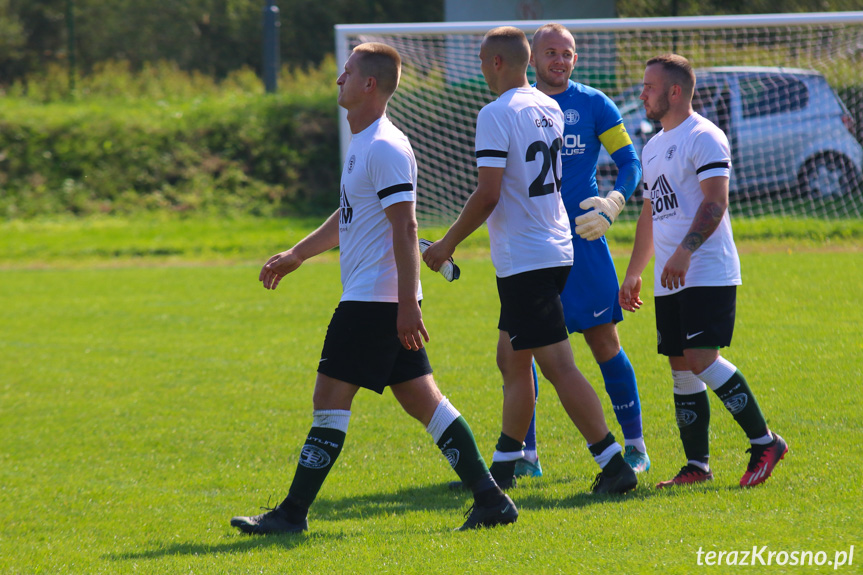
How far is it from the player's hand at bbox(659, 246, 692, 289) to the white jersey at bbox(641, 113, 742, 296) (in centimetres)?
11

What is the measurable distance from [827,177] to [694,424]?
10805 mm

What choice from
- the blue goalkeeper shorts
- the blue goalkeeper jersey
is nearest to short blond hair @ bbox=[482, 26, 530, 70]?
the blue goalkeeper jersey

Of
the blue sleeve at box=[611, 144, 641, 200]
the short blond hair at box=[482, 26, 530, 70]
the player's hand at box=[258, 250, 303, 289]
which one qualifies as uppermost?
the short blond hair at box=[482, 26, 530, 70]

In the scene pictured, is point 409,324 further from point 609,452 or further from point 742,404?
point 742,404

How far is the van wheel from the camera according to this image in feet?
43.9

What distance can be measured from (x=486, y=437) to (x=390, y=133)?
7.26 feet

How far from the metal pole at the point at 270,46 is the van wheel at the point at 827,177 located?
Result: 12.2 metres

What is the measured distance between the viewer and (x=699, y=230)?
3.91m

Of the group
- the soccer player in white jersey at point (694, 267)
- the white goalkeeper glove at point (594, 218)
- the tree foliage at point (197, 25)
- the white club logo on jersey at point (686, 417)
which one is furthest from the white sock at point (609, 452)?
the tree foliage at point (197, 25)

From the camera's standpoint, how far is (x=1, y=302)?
11070 mm

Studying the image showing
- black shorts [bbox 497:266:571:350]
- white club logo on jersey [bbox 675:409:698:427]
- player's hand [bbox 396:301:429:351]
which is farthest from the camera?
A: white club logo on jersey [bbox 675:409:698:427]

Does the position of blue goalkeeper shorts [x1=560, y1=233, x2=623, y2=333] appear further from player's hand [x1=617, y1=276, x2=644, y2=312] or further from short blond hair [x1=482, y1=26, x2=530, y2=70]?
short blond hair [x1=482, y1=26, x2=530, y2=70]

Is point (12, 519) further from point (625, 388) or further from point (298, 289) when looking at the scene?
point (298, 289)

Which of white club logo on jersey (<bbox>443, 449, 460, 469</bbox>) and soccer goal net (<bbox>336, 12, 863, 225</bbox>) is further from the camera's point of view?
soccer goal net (<bbox>336, 12, 863, 225</bbox>)
